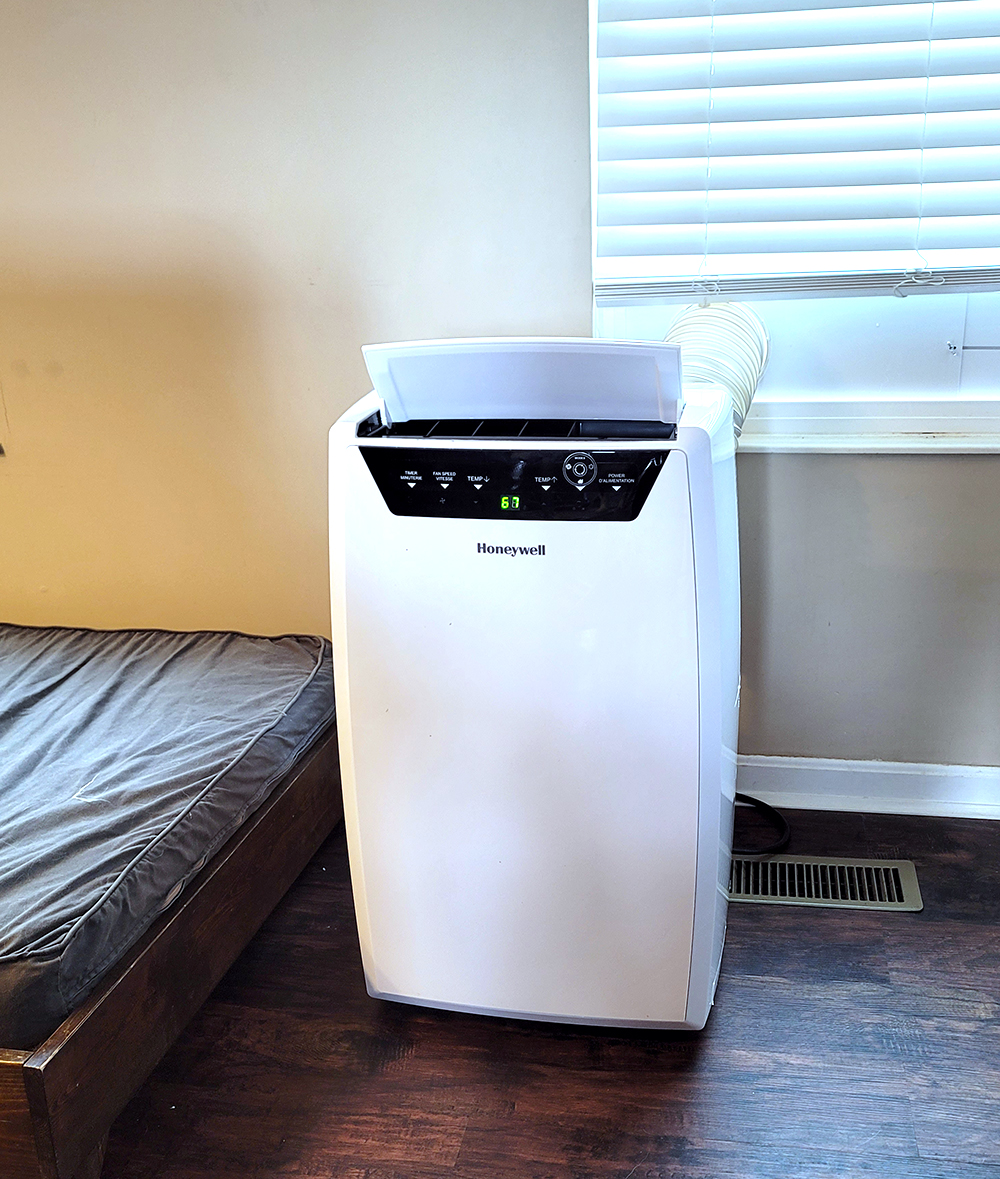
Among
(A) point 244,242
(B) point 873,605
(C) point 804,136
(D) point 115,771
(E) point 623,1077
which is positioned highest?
(C) point 804,136

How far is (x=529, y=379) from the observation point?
1.18 meters

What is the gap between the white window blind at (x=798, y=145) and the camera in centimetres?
156

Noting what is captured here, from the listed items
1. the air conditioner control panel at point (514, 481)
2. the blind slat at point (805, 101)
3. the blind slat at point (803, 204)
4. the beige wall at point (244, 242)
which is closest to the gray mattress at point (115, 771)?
the beige wall at point (244, 242)

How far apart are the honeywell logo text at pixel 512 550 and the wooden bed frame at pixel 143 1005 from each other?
1.97ft

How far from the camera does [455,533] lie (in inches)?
47.3

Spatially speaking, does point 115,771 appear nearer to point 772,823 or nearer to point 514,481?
point 514,481

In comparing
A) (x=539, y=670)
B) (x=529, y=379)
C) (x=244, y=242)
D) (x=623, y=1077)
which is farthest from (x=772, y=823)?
(x=244, y=242)

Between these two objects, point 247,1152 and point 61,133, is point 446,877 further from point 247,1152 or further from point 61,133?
point 61,133

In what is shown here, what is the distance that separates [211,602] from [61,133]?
90 cm

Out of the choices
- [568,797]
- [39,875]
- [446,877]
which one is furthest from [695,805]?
[39,875]

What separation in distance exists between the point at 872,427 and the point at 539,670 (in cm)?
88

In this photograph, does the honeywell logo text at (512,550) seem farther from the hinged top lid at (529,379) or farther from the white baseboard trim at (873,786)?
the white baseboard trim at (873,786)

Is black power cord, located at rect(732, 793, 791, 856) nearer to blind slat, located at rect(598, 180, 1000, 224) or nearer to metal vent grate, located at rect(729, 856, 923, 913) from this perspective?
metal vent grate, located at rect(729, 856, 923, 913)

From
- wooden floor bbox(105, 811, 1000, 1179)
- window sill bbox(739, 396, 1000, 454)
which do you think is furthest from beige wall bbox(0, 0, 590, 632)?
wooden floor bbox(105, 811, 1000, 1179)
